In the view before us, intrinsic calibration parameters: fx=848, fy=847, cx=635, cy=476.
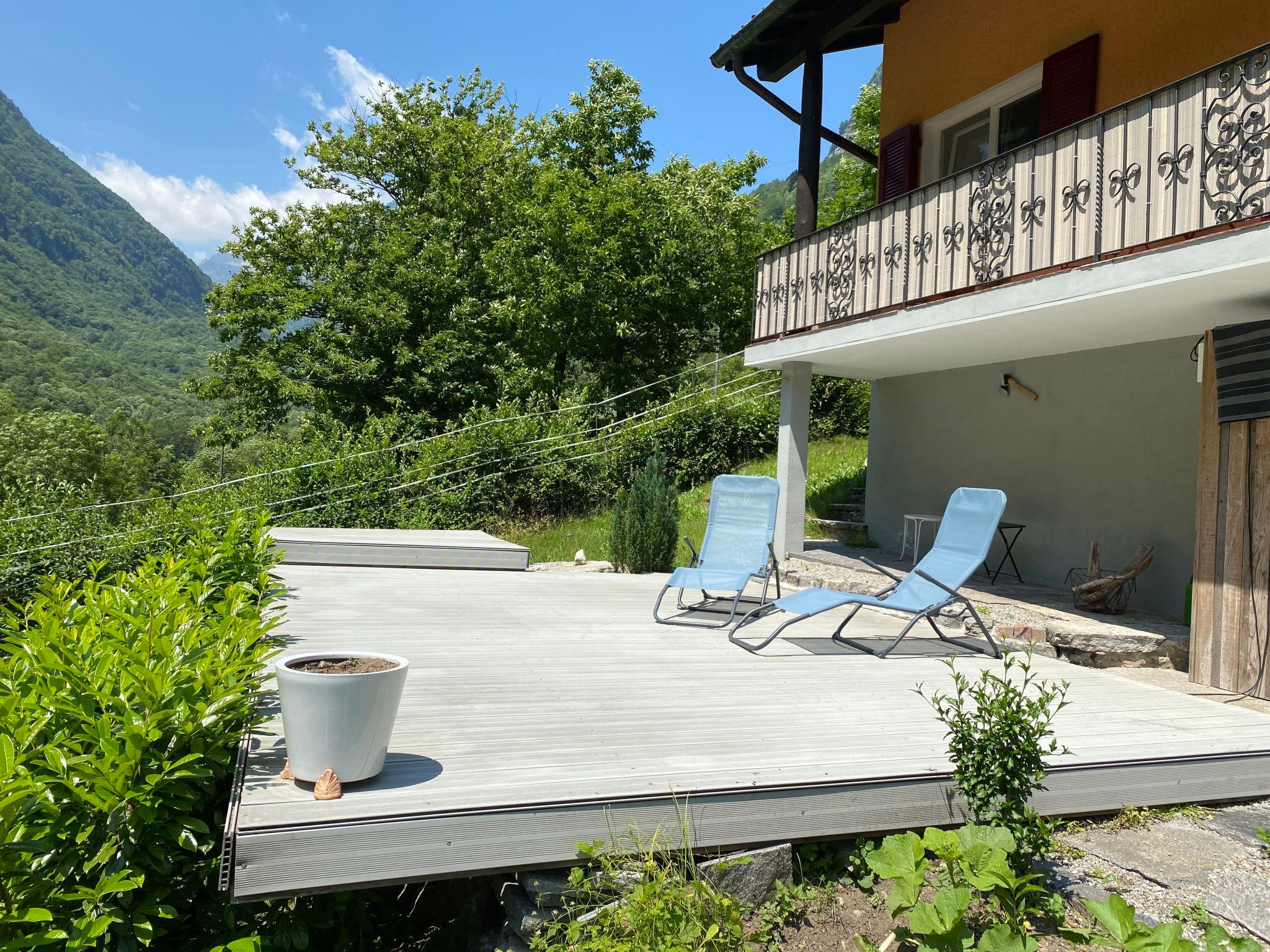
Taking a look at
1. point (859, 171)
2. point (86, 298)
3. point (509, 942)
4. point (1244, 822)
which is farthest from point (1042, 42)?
point (86, 298)

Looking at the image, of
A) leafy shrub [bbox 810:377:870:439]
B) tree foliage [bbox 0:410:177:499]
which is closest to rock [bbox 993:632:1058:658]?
leafy shrub [bbox 810:377:870:439]

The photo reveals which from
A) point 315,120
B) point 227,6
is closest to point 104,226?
point 227,6

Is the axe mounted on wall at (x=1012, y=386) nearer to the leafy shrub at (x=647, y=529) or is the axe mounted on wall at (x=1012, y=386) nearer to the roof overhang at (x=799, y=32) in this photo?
the leafy shrub at (x=647, y=529)

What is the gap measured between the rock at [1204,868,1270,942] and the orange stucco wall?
17.4ft

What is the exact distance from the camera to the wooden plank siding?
4.50 m

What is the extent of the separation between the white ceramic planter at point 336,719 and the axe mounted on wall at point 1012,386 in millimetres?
7489

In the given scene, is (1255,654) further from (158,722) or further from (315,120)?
(315,120)

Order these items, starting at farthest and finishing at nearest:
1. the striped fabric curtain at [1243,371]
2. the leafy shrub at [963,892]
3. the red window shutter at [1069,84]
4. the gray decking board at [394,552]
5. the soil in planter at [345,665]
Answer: the gray decking board at [394,552] → the red window shutter at [1069,84] → the striped fabric curtain at [1243,371] → the soil in planter at [345,665] → the leafy shrub at [963,892]

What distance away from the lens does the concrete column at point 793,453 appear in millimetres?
8844

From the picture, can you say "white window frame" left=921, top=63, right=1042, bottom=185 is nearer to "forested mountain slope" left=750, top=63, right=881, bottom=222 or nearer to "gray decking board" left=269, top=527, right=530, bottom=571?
"gray decking board" left=269, top=527, right=530, bottom=571

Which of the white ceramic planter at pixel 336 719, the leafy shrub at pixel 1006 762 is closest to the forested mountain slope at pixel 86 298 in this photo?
the white ceramic planter at pixel 336 719

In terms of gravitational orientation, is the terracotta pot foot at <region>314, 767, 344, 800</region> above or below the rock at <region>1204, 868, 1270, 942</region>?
above

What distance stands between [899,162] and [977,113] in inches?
35.5

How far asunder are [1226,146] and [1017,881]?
4216 millimetres
